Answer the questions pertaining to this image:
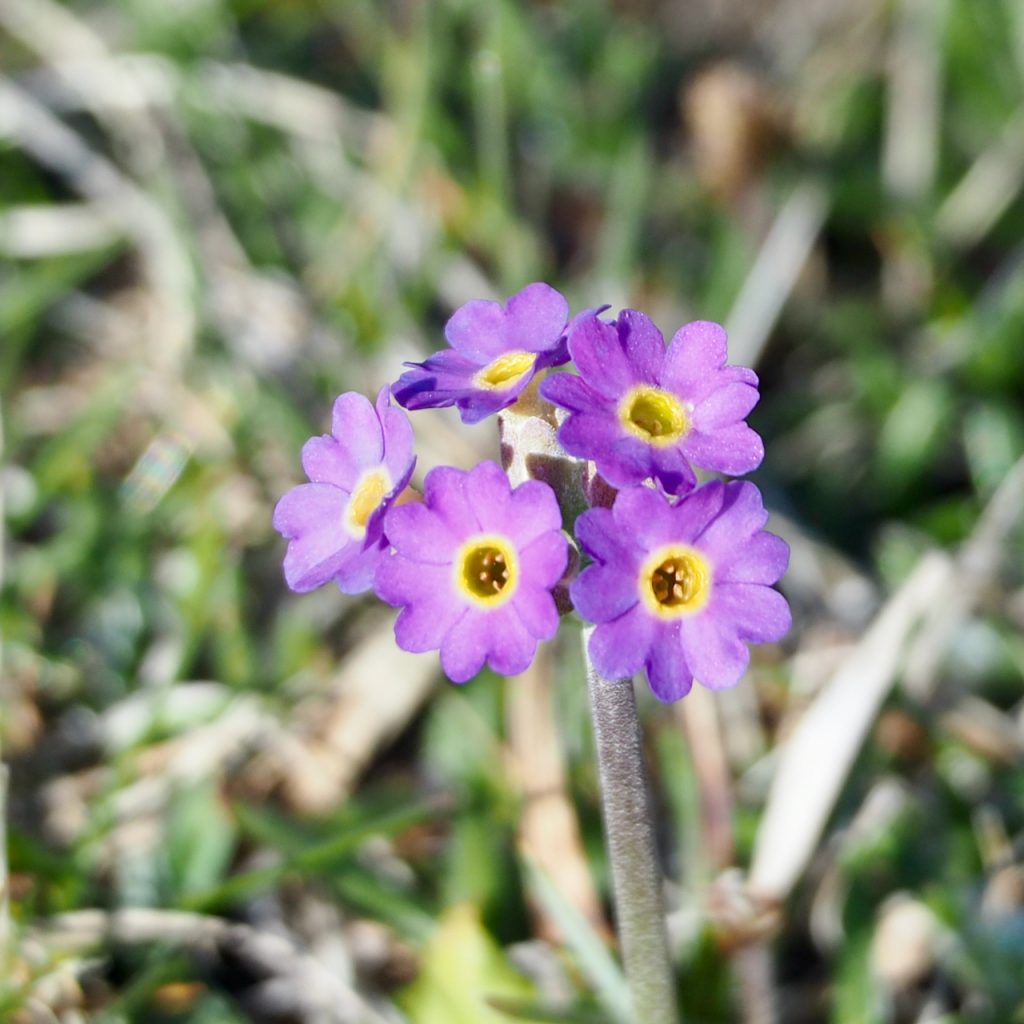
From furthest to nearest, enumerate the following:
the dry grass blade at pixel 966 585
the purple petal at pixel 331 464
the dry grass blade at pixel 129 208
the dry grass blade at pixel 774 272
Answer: the dry grass blade at pixel 129 208 → the dry grass blade at pixel 774 272 → the dry grass blade at pixel 966 585 → the purple petal at pixel 331 464

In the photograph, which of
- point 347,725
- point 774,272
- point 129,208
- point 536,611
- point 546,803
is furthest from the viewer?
point 129,208

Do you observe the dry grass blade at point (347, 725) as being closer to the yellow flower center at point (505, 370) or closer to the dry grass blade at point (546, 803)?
the dry grass blade at point (546, 803)

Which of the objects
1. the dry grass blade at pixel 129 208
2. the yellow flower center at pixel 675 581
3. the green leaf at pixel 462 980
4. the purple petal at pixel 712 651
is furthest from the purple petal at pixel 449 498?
the dry grass blade at pixel 129 208

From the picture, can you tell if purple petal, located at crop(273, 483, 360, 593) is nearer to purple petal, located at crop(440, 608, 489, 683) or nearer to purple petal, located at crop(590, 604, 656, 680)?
purple petal, located at crop(440, 608, 489, 683)

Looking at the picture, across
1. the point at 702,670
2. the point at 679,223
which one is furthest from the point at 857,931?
the point at 679,223

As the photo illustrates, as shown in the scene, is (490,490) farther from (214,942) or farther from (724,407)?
(214,942)

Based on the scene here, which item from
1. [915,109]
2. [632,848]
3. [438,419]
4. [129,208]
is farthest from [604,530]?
[915,109]
